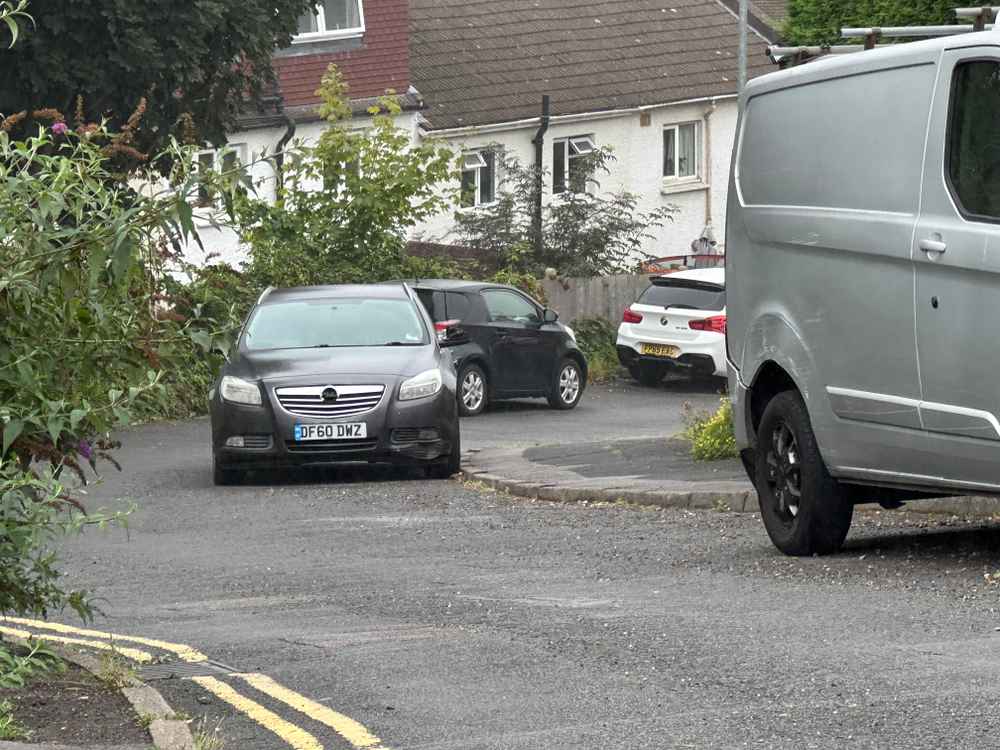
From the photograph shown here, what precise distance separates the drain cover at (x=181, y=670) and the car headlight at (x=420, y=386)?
9063 mm

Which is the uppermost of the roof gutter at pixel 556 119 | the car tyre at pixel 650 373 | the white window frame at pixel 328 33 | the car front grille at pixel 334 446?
the white window frame at pixel 328 33

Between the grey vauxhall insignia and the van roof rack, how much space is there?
6.05 metres

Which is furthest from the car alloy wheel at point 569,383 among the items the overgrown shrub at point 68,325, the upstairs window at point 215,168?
the upstairs window at point 215,168

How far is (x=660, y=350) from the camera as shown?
103 ft

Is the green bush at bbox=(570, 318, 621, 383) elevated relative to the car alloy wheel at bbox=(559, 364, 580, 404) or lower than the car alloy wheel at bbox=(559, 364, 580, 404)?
lower

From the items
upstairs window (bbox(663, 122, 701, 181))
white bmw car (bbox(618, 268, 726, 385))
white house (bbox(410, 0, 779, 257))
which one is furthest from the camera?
upstairs window (bbox(663, 122, 701, 181))

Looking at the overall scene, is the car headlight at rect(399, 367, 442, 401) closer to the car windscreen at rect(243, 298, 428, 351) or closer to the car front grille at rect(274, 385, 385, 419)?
the car front grille at rect(274, 385, 385, 419)

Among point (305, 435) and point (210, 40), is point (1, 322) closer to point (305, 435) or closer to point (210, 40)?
point (305, 435)

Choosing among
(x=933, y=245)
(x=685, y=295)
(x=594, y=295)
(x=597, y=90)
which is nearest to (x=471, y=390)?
(x=685, y=295)

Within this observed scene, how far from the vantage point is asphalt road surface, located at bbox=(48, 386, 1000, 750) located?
6.87 meters

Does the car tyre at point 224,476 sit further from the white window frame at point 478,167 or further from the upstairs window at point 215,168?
the white window frame at point 478,167

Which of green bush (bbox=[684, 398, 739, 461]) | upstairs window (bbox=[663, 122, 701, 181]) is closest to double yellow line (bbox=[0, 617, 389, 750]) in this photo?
green bush (bbox=[684, 398, 739, 461])

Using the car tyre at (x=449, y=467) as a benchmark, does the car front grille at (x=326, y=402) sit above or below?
above

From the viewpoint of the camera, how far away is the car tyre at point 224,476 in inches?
703
